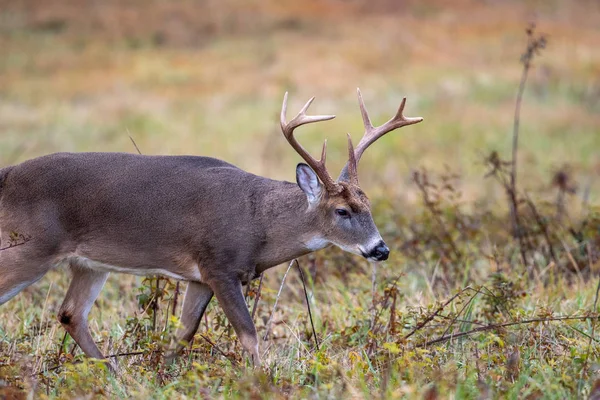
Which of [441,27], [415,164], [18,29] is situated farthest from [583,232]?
[18,29]

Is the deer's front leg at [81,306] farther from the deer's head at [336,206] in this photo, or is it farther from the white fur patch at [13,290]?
the deer's head at [336,206]

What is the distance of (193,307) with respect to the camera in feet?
20.6

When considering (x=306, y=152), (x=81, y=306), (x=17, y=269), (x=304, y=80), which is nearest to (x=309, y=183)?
(x=306, y=152)

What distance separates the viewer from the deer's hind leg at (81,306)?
20.8 ft

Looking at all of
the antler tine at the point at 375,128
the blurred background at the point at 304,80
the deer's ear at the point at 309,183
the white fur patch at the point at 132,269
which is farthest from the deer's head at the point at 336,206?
the blurred background at the point at 304,80

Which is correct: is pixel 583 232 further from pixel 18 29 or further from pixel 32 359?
pixel 18 29

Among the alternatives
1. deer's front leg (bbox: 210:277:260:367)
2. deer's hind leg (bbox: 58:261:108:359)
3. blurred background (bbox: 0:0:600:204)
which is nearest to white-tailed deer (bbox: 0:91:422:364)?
deer's front leg (bbox: 210:277:260:367)

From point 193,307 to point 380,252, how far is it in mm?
1249

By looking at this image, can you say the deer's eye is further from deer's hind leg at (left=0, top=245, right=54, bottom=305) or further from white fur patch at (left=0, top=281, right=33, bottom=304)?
white fur patch at (left=0, top=281, right=33, bottom=304)

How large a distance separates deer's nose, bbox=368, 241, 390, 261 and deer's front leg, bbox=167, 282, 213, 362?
1.06m

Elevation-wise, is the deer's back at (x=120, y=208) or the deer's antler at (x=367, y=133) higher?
the deer's antler at (x=367, y=133)

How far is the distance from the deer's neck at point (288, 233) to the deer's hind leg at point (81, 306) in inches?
46.1

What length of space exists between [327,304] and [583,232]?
92.4 inches

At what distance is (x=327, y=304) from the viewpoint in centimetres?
736
